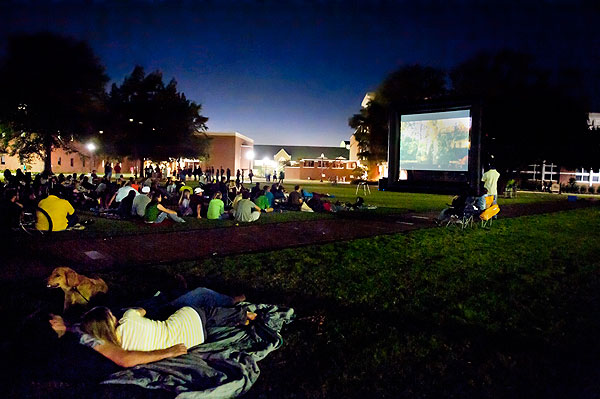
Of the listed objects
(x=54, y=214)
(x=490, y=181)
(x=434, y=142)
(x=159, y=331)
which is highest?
(x=434, y=142)

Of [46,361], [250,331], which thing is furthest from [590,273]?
[46,361]

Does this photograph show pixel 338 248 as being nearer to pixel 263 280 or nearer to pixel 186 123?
pixel 263 280

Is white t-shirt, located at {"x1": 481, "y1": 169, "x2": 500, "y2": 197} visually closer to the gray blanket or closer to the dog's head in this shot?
the gray blanket

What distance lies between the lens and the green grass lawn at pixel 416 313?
151 inches

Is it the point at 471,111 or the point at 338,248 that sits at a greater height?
the point at 471,111

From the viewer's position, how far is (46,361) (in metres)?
3.95

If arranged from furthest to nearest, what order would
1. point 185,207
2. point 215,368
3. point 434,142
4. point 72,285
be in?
point 185,207, point 434,142, point 72,285, point 215,368

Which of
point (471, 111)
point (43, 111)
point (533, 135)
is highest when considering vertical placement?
point (43, 111)

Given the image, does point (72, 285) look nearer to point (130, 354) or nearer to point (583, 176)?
point (130, 354)

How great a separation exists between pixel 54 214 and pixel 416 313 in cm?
896

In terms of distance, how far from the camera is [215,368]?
3.91 metres

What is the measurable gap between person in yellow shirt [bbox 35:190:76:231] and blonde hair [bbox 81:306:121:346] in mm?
8012

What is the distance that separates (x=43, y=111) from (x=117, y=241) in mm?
40219

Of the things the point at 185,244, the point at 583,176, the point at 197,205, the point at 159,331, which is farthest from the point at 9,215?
the point at 583,176
